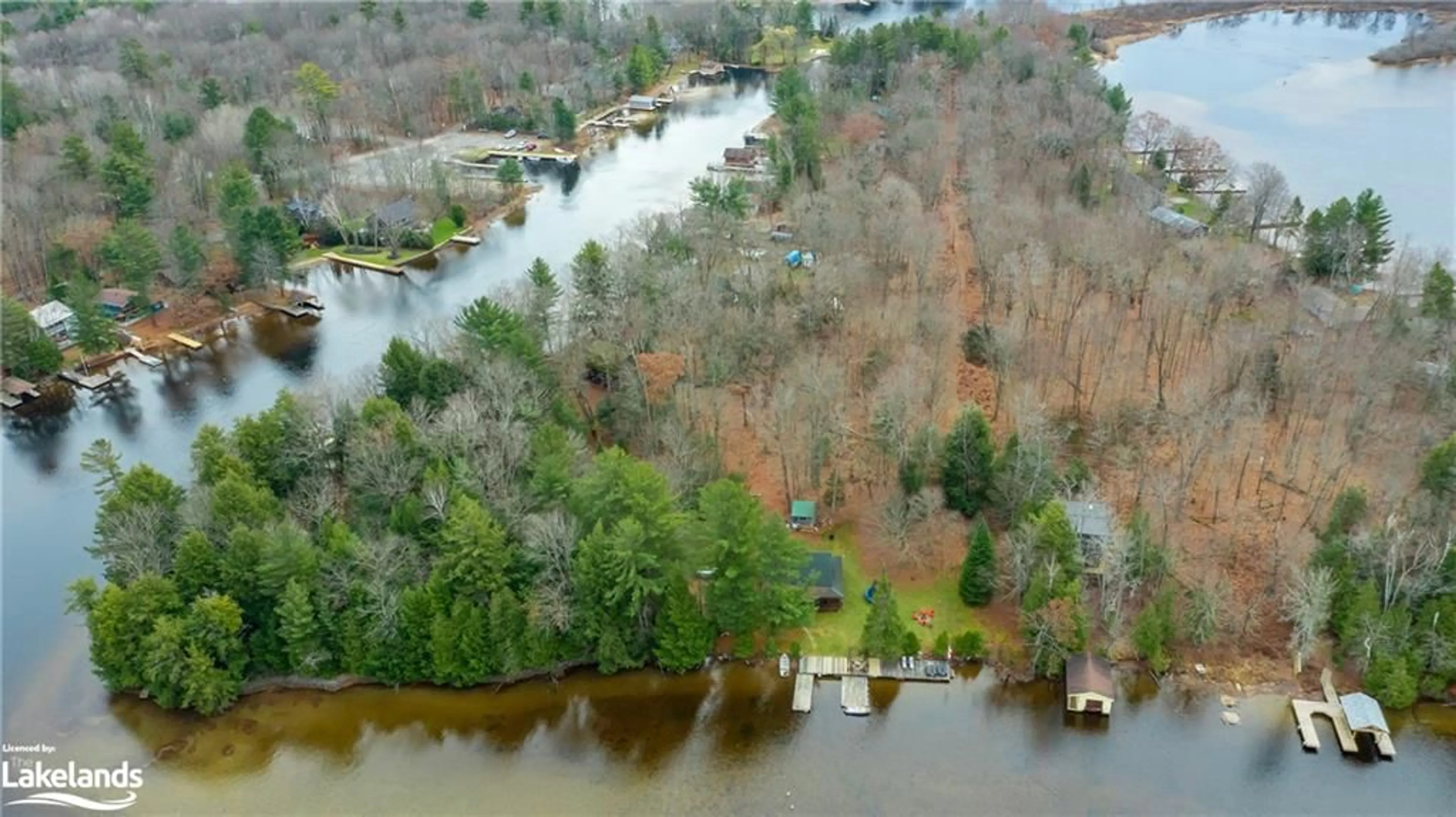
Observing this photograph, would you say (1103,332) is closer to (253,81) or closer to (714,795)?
(714,795)

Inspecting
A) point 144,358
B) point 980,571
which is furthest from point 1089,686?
point 144,358

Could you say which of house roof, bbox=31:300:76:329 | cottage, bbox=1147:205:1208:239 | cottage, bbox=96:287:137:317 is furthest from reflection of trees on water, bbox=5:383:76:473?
cottage, bbox=1147:205:1208:239

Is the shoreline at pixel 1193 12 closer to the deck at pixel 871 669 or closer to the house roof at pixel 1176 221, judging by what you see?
the house roof at pixel 1176 221

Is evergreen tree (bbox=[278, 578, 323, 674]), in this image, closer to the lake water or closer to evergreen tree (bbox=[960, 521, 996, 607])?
evergreen tree (bbox=[960, 521, 996, 607])

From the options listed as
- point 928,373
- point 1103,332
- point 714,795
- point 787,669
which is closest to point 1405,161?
point 1103,332

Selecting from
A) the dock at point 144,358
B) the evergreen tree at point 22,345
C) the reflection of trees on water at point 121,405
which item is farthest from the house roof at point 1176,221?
the evergreen tree at point 22,345

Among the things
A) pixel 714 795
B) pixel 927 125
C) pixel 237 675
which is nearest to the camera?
pixel 714 795

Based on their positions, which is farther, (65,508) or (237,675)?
(65,508)
